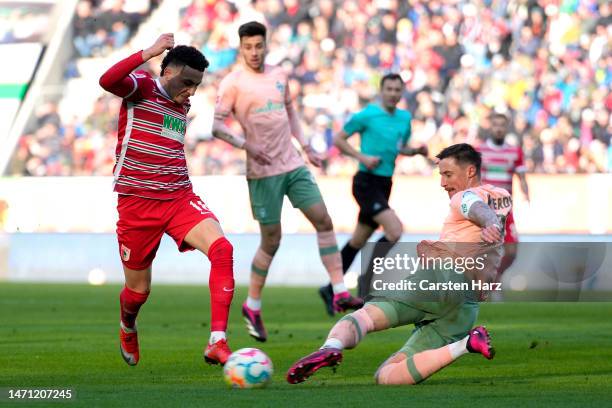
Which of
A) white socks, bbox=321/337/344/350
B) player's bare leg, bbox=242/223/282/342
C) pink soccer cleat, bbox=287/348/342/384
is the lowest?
player's bare leg, bbox=242/223/282/342

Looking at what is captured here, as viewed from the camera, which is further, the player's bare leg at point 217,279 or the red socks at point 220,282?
the red socks at point 220,282

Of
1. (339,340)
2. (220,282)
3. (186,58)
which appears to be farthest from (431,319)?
(186,58)

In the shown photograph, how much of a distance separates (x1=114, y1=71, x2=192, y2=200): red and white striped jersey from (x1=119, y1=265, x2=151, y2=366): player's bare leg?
57 centimetres

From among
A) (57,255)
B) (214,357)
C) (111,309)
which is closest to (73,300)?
(111,309)

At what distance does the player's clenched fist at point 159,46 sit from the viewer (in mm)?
7211

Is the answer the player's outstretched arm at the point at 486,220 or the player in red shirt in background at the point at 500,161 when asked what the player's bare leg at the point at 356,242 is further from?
the player's outstretched arm at the point at 486,220

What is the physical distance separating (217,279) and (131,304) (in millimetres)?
994

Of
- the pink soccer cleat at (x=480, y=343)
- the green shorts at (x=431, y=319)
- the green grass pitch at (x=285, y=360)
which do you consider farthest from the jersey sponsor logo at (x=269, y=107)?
the pink soccer cleat at (x=480, y=343)

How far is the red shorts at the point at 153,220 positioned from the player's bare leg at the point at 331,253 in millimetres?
3016

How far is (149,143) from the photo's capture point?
7.97 meters

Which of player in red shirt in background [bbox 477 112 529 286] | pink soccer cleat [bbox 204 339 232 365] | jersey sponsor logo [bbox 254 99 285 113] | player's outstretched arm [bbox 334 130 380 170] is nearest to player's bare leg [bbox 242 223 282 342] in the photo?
jersey sponsor logo [bbox 254 99 285 113]

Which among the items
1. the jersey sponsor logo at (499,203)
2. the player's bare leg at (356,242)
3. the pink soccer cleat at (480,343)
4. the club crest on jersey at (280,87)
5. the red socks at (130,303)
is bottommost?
the player's bare leg at (356,242)

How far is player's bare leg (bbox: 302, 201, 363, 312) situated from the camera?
36.3 feet

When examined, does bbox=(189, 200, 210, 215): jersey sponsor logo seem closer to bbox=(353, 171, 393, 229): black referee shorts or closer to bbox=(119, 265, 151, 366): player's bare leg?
bbox=(119, 265, 151, 366): player's bare leg
